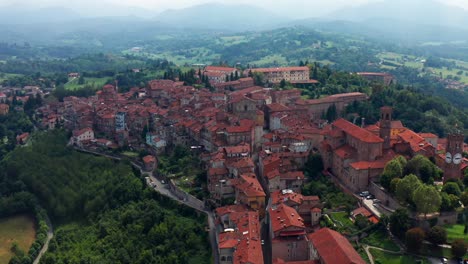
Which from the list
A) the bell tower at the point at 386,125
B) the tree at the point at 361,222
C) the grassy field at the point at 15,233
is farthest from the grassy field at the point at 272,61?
the tree at the point at 361,222

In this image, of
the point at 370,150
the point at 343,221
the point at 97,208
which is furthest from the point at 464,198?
the point at 97,208

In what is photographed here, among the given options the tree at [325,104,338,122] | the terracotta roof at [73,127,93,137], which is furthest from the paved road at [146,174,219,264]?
the tree at [325,104,338,122]

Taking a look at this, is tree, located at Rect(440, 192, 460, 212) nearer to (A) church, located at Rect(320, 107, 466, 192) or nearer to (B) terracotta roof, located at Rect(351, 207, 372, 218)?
(A) church, located at Rect(320, 107, 466, 192)

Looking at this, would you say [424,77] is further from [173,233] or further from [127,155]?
[173,233]

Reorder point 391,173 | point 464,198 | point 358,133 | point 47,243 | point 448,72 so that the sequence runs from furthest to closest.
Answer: point 448,72, point 47,243, point 358,133, point 391,173, point 464,198

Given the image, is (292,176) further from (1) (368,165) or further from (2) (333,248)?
(2) (333,248)

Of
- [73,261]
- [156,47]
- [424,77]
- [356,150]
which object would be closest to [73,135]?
[73,261]
